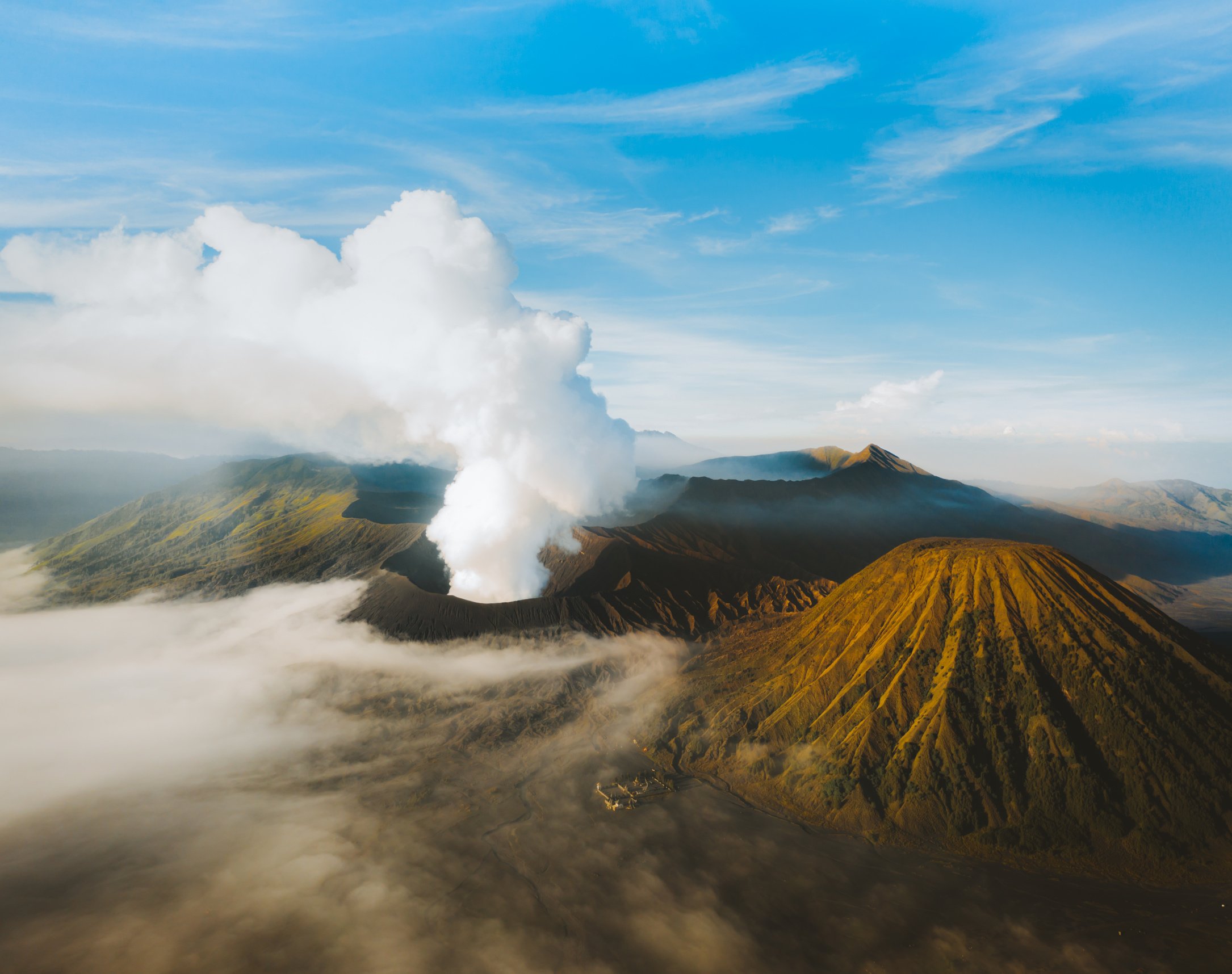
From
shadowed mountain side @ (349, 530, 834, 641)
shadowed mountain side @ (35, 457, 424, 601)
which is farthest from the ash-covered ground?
shadowed mountain side @ (35, 457, 424, 601)

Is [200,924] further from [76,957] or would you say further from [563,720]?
[563,720]

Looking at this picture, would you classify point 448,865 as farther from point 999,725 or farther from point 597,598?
point 597,598

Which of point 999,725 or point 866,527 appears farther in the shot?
point 866,527

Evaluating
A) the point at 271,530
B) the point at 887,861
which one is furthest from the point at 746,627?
the point at 271,530

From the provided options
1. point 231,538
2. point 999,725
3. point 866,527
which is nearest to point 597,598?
point 999,725

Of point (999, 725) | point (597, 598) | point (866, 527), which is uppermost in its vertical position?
point (866, 527)

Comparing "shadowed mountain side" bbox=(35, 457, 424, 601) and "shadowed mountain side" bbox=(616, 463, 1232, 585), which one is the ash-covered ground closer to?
"shadowed mountain side" bbox=(35, 457, 424, 601)

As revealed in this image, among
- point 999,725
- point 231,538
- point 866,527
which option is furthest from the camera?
point 231,538
